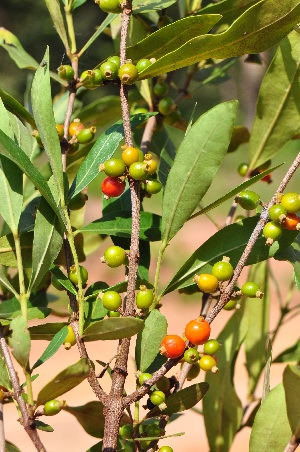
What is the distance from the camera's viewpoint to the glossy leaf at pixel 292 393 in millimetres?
502

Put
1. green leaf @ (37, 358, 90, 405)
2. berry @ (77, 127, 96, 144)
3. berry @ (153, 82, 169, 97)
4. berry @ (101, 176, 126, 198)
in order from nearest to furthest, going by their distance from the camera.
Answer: green leaf @ (37, 358, 90, 405), berry @ (101, 176, 126, 198), berry @ (77, 127, 96, 144), berry @ (153, 82, 169, 97)

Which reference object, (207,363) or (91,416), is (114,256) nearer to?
(207,363)

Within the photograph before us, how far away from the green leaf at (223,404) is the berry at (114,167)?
39cm

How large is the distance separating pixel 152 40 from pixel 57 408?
0.35 m

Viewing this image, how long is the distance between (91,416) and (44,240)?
262mm

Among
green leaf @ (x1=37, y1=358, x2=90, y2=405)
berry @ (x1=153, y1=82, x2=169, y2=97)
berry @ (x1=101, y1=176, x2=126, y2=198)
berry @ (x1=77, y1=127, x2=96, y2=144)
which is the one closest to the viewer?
green leaf @ (x1=37, y1=358, x2=90, y2=405)

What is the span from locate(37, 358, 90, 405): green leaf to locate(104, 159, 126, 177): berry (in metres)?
0.17

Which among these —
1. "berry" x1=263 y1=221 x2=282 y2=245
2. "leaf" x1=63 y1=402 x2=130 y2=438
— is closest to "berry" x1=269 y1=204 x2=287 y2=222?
"berry" x1=263 y1=221 x2=282 y2=245

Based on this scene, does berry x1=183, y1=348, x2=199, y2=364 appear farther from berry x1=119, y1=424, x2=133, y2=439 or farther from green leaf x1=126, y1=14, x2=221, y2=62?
green leaf x1=126, y1=14, x2=221, y2=62

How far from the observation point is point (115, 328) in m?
0.49

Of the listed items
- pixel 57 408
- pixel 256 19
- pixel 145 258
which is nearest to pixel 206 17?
pixel 256 19

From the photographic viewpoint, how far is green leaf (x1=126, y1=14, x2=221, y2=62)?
22.2 inches

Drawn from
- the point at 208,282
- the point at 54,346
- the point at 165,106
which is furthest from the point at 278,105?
the point at 54,346

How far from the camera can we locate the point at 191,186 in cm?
Result: 56
